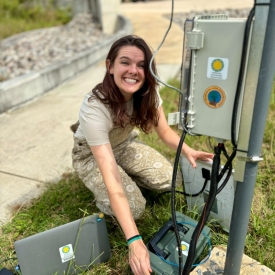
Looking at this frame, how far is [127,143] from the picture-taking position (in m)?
2.12

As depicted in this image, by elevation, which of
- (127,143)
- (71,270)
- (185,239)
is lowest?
(71,270)

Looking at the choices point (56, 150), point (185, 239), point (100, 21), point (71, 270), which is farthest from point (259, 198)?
point (100, 21)

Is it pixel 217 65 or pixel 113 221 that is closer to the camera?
pixel 217 65

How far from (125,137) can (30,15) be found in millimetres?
7461

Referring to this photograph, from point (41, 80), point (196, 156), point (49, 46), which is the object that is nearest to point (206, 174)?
point (196, 156)

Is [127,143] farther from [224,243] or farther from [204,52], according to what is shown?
[204,52]

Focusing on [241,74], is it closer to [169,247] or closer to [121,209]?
[121,209]

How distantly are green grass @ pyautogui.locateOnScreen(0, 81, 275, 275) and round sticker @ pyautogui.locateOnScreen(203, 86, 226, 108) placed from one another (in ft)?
3.09

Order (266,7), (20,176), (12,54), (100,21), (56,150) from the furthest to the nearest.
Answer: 1. (100,21)
2. (12,54)
3. (56,150)
4. (20,176)
5. (266,7)

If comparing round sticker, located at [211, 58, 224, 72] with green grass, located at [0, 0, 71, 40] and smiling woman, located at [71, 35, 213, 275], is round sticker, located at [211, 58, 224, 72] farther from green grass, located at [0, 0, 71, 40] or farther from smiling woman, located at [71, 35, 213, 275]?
green grass, located at [0, 0, 71, 40]

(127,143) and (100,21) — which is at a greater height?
(100,21)

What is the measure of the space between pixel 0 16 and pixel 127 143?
24.2ft

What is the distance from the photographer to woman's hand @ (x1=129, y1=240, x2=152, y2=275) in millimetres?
1304

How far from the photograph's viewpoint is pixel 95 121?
63.4 inches
